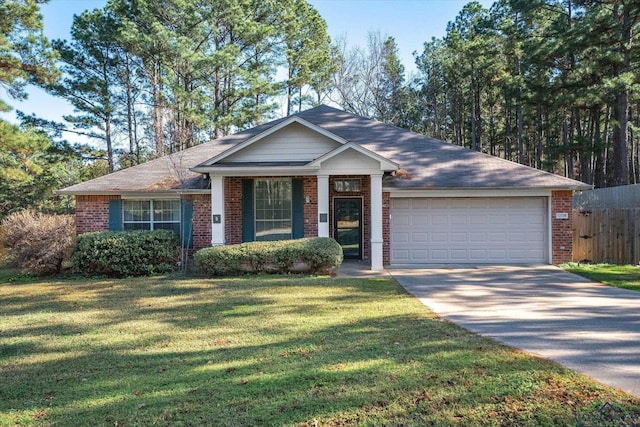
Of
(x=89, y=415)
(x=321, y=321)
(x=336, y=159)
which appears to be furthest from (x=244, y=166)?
(x=89, y=415)

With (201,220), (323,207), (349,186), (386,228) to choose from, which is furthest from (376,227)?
(201,220)

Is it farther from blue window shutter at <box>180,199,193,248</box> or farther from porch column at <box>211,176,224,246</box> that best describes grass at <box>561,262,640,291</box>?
blue window shutter at <box>180,199,193,248</box>

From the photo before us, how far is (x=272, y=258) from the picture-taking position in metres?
11.3

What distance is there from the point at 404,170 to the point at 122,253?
8927mm

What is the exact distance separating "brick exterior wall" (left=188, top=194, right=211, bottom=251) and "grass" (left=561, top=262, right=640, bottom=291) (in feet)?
35.5

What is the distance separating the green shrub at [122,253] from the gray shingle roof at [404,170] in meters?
1.73

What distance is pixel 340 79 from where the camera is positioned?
29719mm

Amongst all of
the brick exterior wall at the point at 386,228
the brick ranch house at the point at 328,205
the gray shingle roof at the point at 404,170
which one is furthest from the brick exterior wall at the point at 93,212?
the brick exterior wall at the point at 386,228

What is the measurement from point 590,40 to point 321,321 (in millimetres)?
21009

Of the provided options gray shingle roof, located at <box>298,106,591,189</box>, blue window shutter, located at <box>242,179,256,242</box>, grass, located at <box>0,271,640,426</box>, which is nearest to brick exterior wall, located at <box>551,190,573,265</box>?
gray shingle roof, located at <box>298,106,591,189</box>

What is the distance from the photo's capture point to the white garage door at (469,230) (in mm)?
13258

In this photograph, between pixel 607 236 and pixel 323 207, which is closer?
pixel 323 207

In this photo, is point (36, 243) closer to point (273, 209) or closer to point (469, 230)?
point (273, 209)

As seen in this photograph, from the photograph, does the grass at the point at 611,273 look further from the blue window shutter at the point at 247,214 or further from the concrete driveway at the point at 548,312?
the blue window shutter at the point at 247,214
